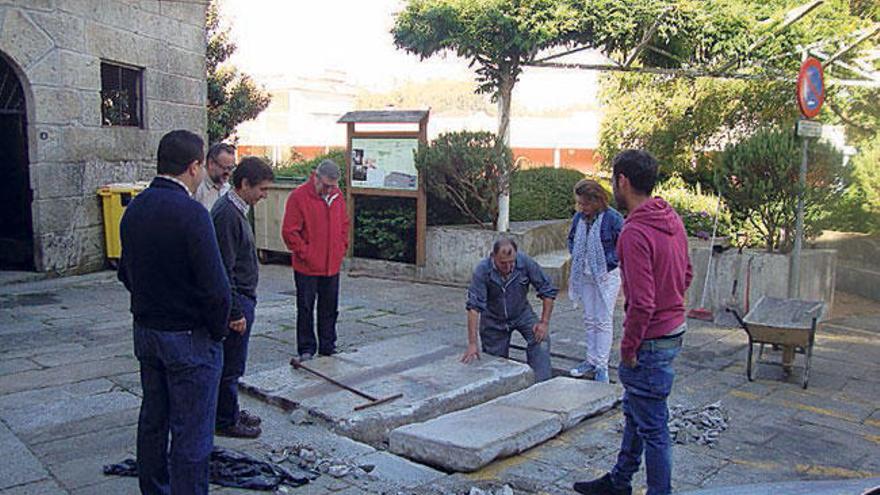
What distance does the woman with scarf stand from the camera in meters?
6.09

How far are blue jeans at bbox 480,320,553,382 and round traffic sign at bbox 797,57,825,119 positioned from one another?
3593mm

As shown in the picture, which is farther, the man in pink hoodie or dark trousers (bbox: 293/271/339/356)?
dark trousers (bbox: 293/271/339/356)

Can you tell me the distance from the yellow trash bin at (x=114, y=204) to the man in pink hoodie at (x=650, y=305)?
28.2ft

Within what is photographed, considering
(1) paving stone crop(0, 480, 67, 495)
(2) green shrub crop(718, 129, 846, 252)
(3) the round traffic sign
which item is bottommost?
(1) paving stone crop(0, 480, 67, 495)

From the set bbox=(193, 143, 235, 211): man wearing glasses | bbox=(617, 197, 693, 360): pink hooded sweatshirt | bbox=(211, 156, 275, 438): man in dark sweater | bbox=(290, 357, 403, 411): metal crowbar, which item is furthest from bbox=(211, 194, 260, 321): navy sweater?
bbox=(617, 197, 693, 360): pink hooded sweatshirt

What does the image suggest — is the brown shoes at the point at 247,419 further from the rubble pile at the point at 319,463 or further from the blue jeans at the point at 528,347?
the blue jeans at the point at 528,347

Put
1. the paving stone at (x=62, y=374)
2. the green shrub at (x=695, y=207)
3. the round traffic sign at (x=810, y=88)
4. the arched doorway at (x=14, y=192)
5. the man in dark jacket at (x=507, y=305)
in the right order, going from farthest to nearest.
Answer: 1. the green shrub at (x=695, y=207)
2. the arched doorway at (x=14, y=192)
3. the round traffic sign at (x=810, y=88)
4. the man in dark jacket at (x=507, y=305)
5. the paving stone at (x=62, y=374)

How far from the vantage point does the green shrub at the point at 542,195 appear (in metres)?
13.6

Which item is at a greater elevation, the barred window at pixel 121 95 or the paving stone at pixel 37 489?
the barred window at pixel 121 95

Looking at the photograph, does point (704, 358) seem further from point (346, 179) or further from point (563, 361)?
point (346, 179)

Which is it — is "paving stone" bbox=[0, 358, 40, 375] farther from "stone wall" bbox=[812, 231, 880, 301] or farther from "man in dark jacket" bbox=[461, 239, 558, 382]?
"stone wall" bbox=[812, 231, 880, 301]

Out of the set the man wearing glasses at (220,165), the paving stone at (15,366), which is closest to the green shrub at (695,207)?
the man wearing glasses at (220,165)

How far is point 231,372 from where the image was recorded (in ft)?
15.7

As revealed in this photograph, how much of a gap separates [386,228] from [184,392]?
837 centimetres
